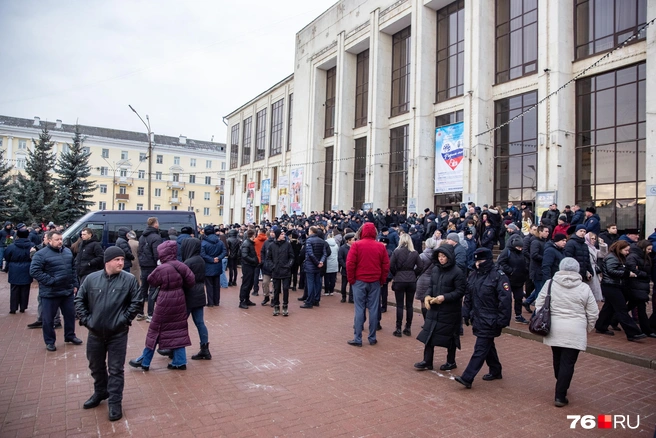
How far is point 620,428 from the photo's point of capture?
4.32 m

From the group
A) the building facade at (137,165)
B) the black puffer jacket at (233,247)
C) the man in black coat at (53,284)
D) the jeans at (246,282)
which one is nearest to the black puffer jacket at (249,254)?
the jeans at (246,282)

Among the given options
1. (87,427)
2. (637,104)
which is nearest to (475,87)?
(637,104)

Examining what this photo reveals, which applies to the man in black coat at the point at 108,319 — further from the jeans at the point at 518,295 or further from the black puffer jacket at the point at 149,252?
the jeans at the point at 518,295

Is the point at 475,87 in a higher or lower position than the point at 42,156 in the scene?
higher

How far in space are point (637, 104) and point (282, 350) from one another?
17861mm

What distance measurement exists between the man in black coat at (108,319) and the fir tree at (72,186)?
2625 centimetres

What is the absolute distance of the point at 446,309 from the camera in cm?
589

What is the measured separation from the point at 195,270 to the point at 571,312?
5.83m

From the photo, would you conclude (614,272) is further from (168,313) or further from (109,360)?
(109,360)

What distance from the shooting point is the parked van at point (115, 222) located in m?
13.3

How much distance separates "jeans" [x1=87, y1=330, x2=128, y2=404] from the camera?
442 centimetres

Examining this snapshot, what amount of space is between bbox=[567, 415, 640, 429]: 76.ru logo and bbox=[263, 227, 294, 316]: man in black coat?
20.9 feet

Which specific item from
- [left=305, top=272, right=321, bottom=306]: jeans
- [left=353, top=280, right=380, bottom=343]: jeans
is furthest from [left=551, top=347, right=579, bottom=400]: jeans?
[left=305, top=272, right=321, bottom=306]: jeans

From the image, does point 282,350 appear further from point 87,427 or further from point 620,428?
point 620,428
